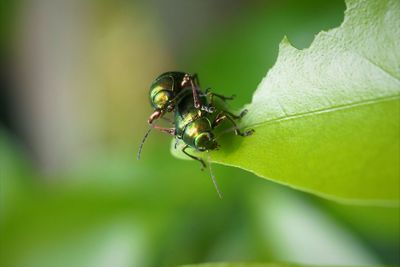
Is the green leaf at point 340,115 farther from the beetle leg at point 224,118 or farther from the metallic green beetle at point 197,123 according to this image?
the metallic green beetle at point 197,123

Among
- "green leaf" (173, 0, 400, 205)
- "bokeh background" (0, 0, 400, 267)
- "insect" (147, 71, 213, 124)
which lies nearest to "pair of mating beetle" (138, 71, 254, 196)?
"insect" (147, 71, 213, 124)

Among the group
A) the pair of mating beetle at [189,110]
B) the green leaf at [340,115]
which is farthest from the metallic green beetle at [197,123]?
the green leaf at [340,115]

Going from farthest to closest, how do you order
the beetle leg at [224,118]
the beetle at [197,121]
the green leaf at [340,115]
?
the beetle at [197,121] → the beetle leg at [224,118] → the green leaf at [340,115]

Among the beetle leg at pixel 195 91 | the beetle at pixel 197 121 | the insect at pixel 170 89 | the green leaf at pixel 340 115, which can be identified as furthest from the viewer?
the insect at pixel 170 89

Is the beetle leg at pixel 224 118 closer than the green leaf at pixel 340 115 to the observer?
No

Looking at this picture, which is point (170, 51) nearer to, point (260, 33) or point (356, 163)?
point (260, 33)

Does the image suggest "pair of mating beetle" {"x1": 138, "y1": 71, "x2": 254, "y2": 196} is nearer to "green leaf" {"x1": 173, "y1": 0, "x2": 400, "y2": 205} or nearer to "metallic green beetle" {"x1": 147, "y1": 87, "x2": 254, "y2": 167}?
"metallic green beetle" {"x1": 147, "y1": 87, "x2": 254, "y2": 167}
